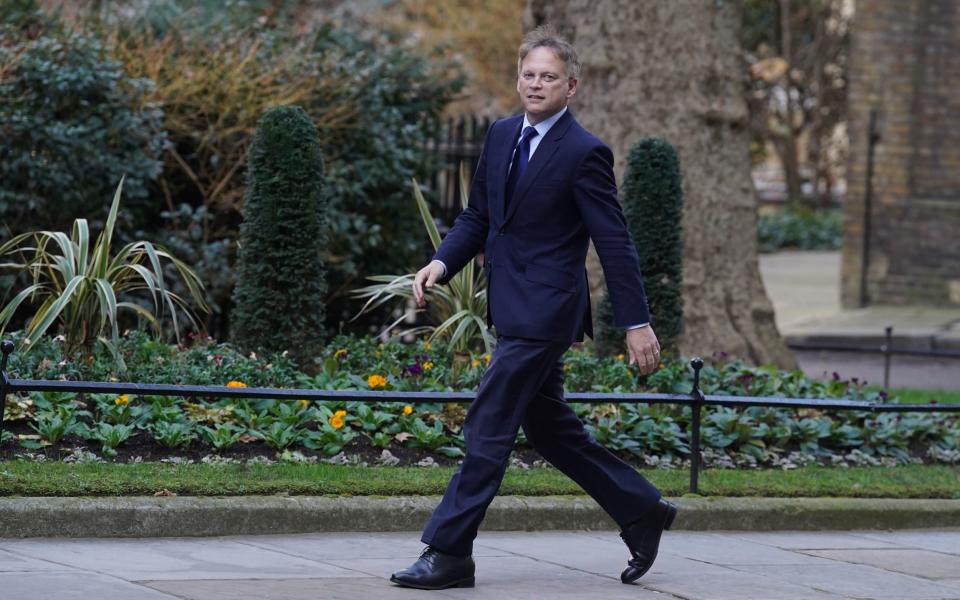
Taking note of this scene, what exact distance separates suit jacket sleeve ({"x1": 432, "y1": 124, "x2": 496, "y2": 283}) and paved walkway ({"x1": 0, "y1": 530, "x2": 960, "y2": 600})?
111cm

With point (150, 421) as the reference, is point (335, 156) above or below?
above

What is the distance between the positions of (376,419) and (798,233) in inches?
1002

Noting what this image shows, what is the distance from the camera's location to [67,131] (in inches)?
410

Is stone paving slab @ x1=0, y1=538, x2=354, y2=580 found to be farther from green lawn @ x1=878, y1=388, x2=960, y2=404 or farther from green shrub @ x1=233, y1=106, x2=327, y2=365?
green lawn @ x1=878, y1=388, x2=960, y2=404

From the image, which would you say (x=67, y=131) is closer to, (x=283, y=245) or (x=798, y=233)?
(x=283, y=245)

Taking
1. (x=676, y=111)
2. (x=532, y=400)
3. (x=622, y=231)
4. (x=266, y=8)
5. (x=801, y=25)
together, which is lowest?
(x=532, y=400)

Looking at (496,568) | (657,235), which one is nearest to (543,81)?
(496,568)

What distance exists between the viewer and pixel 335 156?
40.2 feet

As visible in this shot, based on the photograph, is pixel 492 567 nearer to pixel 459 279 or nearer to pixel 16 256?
pixel 459 279

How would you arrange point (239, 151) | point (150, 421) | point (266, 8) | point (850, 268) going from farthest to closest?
point (850, 268) → point (266, 8) → point (239, 151) → point (150, 421)

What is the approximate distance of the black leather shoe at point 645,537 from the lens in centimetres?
560

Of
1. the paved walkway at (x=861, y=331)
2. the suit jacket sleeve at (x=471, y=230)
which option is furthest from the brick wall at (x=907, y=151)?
the suit jacket sleeve at (x=471, y=230)

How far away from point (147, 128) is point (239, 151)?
924mm

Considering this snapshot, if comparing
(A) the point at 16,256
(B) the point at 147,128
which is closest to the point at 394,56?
(B) the point at 147,128
